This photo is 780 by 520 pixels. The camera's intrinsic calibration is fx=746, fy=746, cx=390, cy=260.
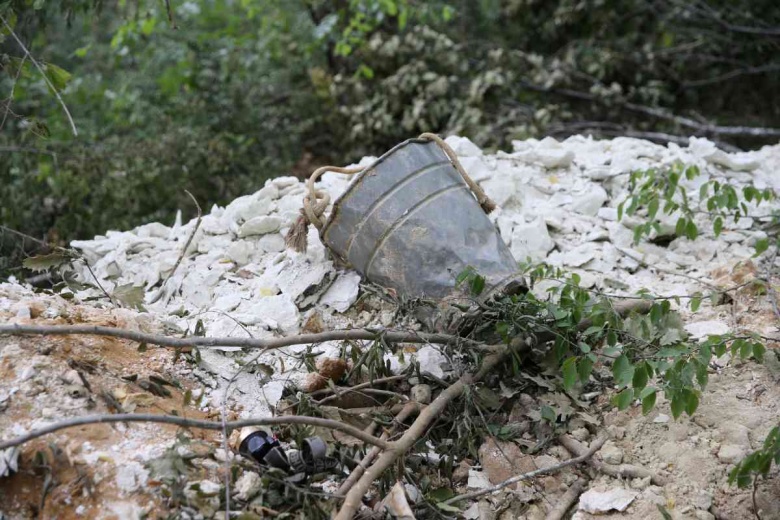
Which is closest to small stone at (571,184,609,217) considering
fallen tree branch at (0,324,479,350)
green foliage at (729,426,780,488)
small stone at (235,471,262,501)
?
fallen tree branch at (0,324,479,350)

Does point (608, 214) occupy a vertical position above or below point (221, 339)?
below

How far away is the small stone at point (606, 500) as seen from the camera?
200cm

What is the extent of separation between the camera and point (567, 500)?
81.2 inches

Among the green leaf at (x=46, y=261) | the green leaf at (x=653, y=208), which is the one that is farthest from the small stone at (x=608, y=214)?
the green leaf at (x=46, y=261)

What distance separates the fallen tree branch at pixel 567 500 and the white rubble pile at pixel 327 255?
573 millimetres

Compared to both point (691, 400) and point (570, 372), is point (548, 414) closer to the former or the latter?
point (570, 372)

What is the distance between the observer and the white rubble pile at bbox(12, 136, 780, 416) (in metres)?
2.57

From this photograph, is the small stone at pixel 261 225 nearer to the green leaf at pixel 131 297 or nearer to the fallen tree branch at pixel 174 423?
the green leaf at pixel 131 297

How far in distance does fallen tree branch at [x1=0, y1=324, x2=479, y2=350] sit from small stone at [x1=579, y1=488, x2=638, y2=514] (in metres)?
0.57

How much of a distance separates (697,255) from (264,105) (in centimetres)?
409

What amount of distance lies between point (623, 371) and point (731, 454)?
1.22 feet

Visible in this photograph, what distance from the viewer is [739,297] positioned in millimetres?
2723

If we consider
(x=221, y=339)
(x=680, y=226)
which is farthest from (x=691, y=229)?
(x=221, y=339)

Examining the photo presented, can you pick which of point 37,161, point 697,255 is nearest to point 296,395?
point 697,255
